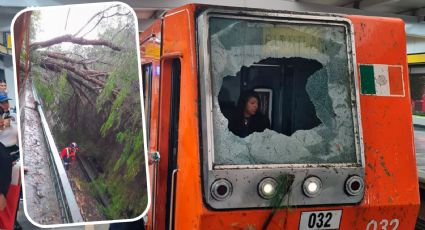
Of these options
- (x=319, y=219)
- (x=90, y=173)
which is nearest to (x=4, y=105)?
(x=90, y=173)

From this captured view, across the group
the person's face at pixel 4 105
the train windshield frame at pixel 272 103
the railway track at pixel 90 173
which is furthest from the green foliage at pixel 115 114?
the person's face at pixel 4 105

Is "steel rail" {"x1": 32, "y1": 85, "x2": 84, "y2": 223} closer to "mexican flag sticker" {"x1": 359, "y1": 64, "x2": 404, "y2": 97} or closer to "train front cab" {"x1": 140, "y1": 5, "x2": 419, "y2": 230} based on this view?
"train front cab" {"x1": 140, "y1": 5, "x2": 419, "y2": 230}

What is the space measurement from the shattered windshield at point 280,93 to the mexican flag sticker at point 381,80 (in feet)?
0.51

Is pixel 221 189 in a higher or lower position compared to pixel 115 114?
lower

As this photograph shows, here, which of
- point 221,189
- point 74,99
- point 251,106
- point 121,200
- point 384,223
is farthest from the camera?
point 384,223

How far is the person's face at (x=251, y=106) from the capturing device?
248 cm

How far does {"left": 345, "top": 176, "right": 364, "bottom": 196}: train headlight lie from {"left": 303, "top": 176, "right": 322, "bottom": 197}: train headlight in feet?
0.61

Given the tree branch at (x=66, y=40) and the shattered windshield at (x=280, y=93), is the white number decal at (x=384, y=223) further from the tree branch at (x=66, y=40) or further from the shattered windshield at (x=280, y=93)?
the tree branch at (x=66, y=40)

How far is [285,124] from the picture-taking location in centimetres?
252

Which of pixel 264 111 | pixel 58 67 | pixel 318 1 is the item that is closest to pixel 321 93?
pixel 264 111

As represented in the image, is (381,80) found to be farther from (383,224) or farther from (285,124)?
(383,224)

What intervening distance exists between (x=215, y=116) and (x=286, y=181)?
499mm

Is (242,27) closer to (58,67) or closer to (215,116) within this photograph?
(215,116)

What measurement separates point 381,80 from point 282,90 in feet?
2.12
